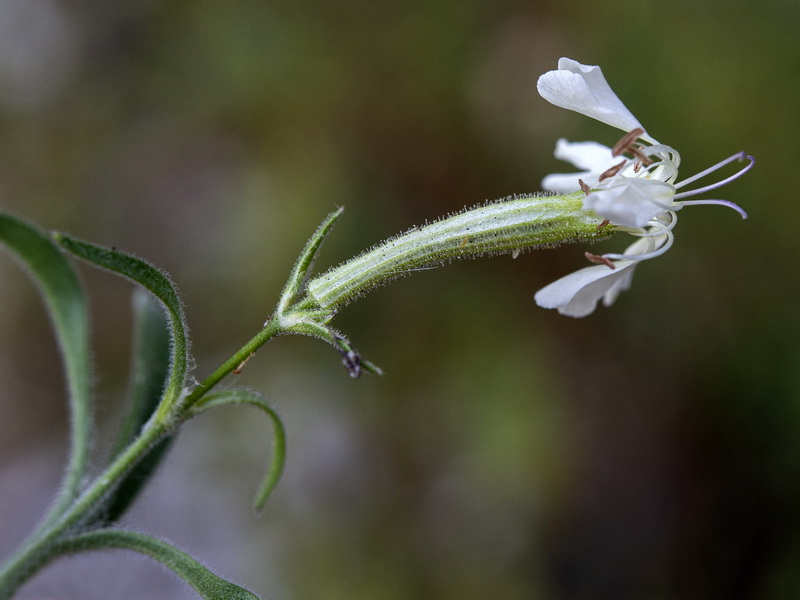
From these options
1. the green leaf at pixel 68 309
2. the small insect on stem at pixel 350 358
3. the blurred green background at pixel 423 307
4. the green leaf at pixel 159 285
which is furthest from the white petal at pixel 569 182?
the blurred green background at pixel 423 307

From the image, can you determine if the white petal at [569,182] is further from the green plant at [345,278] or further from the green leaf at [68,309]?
the green leaf at [68,309]

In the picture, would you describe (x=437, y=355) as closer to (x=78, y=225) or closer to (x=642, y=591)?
(x=642, y=591)

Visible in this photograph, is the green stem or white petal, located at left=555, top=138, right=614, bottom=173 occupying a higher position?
white petal, located at left=555, top=138, right=614, bottom=173

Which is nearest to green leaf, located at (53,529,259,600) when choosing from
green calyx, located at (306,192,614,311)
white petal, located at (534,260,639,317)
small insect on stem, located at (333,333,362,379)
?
small insect on stem, located at (333,333,362,379)

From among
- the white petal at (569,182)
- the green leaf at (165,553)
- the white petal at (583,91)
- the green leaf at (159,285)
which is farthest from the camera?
the white petal at (569,182)

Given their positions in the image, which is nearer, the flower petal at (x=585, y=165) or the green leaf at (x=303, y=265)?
the green leaf at (x=303, y=265)

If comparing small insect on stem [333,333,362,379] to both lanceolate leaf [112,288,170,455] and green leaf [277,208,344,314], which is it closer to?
green leaf [277,208,344,314]

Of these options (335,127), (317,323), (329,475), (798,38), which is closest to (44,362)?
(329,475)
